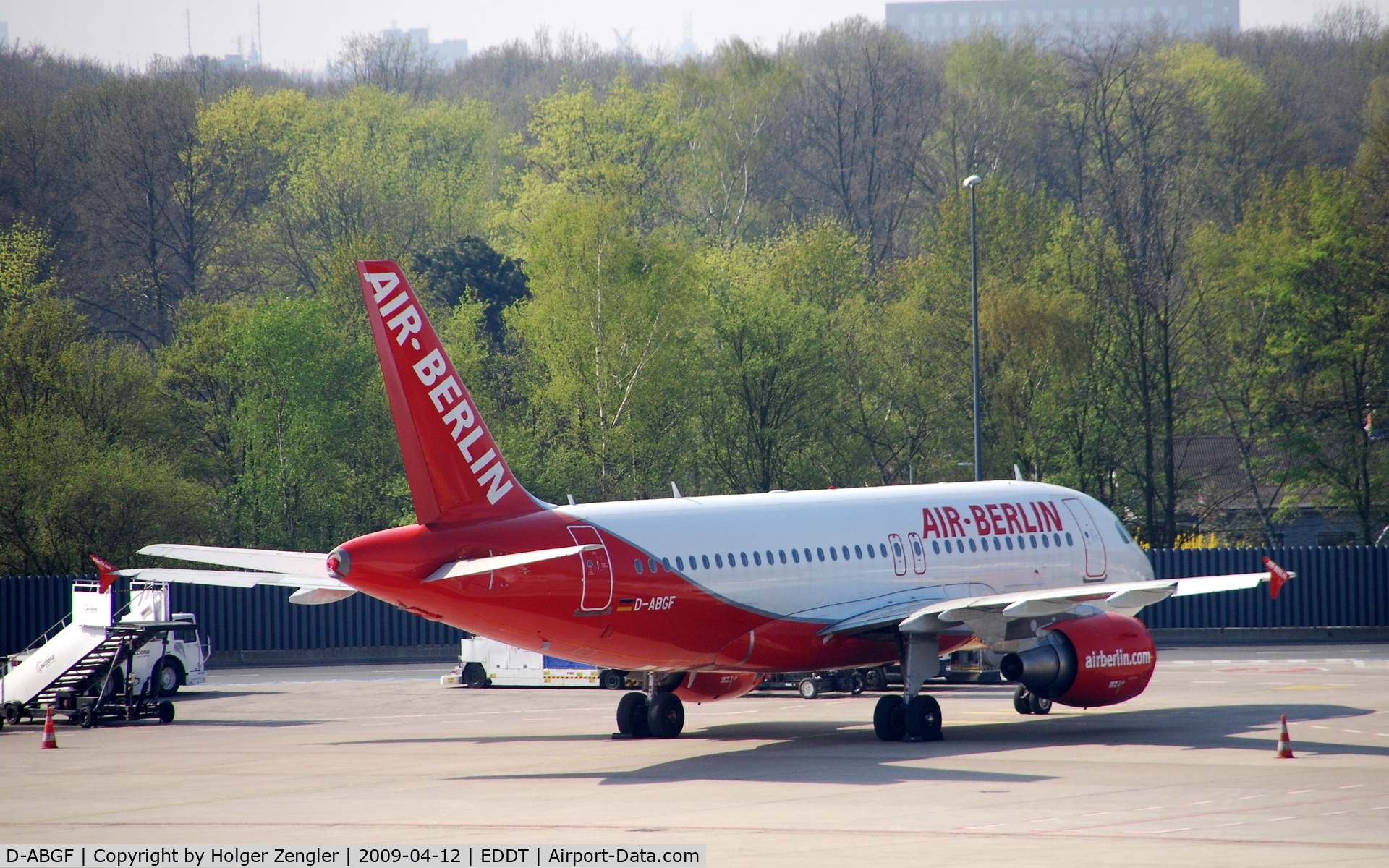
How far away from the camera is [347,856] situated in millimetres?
15234

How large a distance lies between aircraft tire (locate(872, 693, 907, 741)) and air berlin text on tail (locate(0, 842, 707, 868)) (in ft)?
30.6

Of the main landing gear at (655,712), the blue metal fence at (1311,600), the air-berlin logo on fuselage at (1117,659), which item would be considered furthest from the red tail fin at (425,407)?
the blue metal fence at (1311,600)

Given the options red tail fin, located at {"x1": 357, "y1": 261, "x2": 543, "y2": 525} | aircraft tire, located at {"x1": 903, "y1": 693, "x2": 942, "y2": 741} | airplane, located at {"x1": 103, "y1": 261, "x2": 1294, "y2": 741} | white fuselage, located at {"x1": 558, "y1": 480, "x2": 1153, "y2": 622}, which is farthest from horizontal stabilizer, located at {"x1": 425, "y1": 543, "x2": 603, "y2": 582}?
aircraft tire, located at {"x1": 903, "y1": 693, "x2": 942, "y2": 741}

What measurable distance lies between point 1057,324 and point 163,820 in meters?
46.4

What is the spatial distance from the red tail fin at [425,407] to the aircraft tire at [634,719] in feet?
19.2

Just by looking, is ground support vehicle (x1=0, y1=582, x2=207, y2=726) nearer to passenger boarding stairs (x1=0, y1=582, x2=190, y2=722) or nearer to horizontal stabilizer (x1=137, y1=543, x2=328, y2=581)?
passenger boarding stairs (x1=0, y1=582, x2=190, y2=722)

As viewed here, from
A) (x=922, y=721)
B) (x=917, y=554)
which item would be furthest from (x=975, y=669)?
(x=922, y=721)

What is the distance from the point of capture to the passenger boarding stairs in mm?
31109

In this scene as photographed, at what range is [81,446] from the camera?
4975 cm

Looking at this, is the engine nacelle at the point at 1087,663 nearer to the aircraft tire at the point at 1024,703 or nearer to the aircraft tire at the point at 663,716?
the aircraft tire at the point at 1024,703

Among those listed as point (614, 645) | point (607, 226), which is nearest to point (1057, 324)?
point (607, 226)

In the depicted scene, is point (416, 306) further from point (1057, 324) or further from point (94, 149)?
point (94, 149)

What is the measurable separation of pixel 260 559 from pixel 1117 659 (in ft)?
45.1

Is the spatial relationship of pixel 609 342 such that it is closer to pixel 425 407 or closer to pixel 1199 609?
pixel 1199 609
